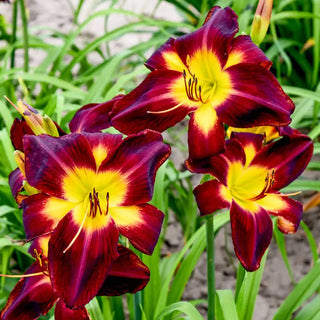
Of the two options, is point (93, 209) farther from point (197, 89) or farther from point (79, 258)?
point (197, 89)

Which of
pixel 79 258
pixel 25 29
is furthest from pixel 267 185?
pixel 25 29

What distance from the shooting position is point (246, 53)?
71 cm

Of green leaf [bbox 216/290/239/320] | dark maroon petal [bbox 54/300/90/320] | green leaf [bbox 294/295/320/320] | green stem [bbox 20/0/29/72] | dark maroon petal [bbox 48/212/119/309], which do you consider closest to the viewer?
dark maroon petal [bbox 48/212/119/309]

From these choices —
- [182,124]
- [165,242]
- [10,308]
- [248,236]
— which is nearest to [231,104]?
[248,236]

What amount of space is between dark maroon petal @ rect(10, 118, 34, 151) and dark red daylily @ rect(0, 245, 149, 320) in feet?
0.52

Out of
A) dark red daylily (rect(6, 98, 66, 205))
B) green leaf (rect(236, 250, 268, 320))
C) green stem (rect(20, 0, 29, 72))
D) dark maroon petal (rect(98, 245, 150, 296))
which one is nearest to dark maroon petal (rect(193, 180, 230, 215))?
dark maroon petal (rect(98, 245, 150, 296))

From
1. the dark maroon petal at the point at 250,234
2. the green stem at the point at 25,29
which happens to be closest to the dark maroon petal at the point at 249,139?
the dark maroon petal at the point at 250,234

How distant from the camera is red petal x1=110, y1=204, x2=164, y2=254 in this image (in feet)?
2.20

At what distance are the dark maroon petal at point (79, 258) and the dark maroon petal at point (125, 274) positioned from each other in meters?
0.05

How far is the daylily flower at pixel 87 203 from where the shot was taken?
0.64m

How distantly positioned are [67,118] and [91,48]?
359 mm

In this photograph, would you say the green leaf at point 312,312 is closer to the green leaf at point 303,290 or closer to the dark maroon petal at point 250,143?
the green leaf at point 303,290

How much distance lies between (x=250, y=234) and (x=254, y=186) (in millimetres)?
93

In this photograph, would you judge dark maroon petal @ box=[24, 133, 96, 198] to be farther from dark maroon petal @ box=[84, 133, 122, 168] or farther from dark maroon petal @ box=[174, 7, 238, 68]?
dark maroon petal @ box=[174, 7, 238, 68]
